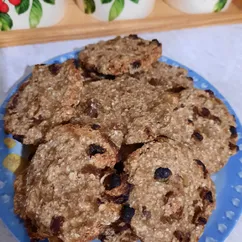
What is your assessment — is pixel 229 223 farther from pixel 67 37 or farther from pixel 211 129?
pixel 67 37

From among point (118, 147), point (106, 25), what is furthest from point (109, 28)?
point (118, 147)

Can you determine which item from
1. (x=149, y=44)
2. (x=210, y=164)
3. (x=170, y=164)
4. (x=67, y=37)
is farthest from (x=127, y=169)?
(x=67, y=37)

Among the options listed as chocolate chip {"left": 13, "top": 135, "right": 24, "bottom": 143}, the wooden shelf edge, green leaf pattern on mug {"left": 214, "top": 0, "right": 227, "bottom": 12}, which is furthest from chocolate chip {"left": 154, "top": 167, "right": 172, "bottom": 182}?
green leaf pattern on mug {"left": 214, "top": 0, "right": 227, "bottom": 12}

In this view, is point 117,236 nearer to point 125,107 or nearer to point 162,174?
point 162,174

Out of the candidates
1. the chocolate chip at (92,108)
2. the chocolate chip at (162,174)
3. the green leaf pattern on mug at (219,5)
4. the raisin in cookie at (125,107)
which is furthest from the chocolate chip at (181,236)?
the green leaf pattern on mug at (219,5)

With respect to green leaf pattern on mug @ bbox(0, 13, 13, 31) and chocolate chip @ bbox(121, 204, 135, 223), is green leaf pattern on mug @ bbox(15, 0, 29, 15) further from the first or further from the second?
chocolate chip @ bbox(121, 204, 135, 223)
